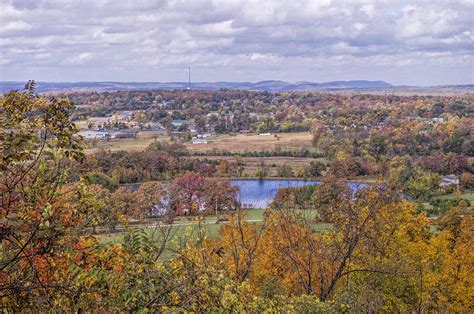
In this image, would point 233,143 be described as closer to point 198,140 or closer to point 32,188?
point 198,140

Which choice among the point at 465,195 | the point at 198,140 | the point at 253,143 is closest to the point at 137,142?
the point at 198,140

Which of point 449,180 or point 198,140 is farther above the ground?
point 449,180

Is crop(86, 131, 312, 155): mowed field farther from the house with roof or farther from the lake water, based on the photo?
Answer: the house with roof

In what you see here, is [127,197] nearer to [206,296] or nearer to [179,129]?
[206,296]

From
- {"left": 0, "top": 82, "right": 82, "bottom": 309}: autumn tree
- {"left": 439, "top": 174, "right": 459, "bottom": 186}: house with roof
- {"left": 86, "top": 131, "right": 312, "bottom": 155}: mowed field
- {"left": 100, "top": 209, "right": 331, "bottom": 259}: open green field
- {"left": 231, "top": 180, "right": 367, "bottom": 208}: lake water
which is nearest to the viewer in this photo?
{"left": 0, "top": 82, "right": 82, "bottom": 309}: autumn tree

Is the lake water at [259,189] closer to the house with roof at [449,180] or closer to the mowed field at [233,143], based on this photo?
the house with roof at [449,180]

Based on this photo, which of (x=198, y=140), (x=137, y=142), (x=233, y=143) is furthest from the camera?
(x=198, y=140)

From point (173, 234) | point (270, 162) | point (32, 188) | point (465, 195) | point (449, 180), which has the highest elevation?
point (32, 188)

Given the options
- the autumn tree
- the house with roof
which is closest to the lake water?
the house with roof
